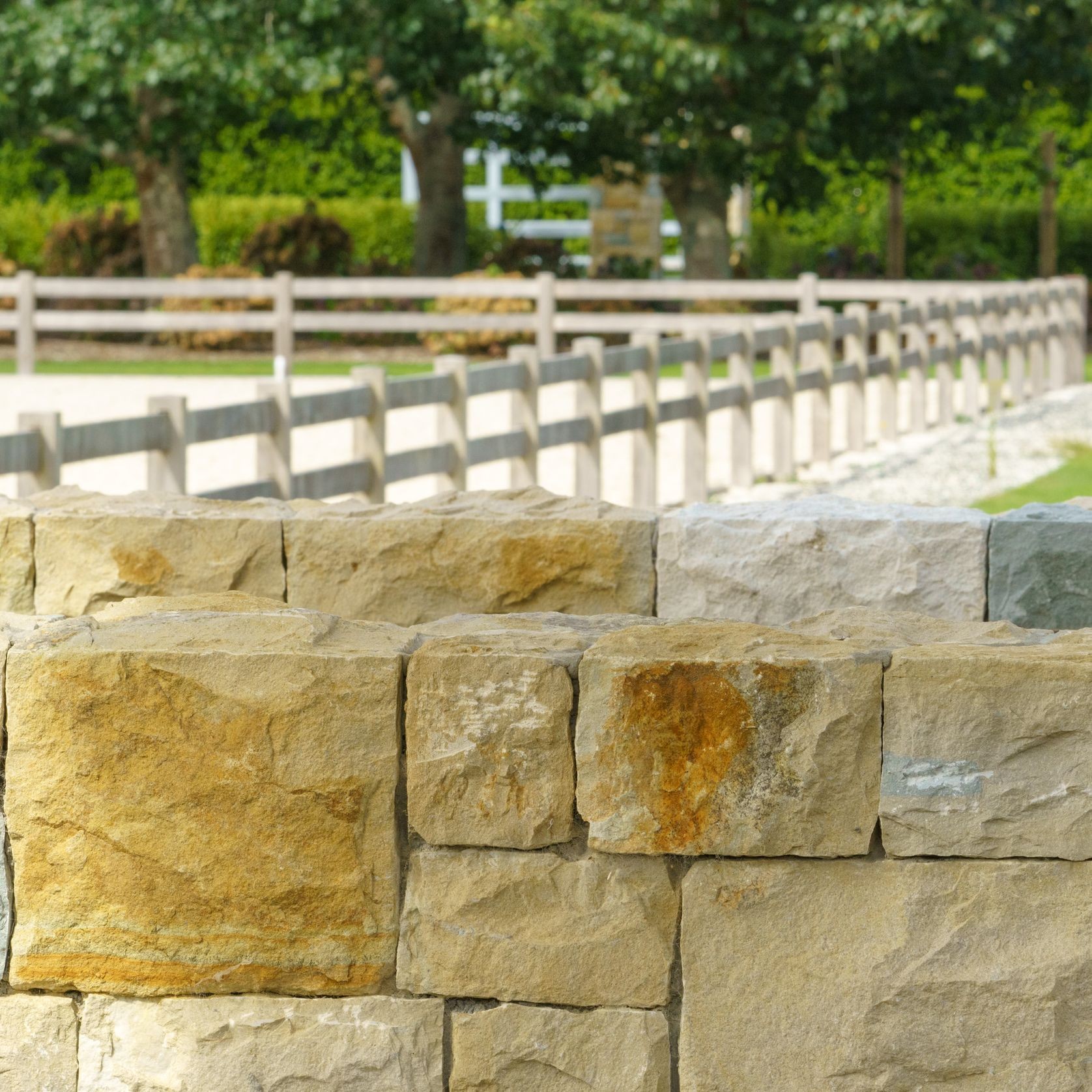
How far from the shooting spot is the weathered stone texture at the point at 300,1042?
9.40ft

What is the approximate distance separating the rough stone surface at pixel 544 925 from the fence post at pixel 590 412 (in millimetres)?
Answer: 6483

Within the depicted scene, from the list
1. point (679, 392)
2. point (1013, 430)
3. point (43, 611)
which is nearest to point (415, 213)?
point (679, 392)

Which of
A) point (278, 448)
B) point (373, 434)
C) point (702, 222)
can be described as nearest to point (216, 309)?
point (702, 222)

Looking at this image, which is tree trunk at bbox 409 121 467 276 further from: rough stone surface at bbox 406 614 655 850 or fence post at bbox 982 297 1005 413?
rough stone surface at bbox 406 614 655 850

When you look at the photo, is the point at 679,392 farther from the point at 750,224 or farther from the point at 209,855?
the point at 209,855

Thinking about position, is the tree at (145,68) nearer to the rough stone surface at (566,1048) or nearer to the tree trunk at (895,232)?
the tree trunk at (895,232)

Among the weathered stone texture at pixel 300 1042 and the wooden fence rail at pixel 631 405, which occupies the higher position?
the wooden fence rail at pixel 631 405

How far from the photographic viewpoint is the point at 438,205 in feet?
72.8

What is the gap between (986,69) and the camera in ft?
63.2

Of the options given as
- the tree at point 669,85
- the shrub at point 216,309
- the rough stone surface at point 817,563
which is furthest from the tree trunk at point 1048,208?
the rough stone surface at point 817,563

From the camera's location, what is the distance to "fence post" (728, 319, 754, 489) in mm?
10586

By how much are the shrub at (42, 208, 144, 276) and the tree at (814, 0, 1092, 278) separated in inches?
353

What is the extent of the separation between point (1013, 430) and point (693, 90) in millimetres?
7232

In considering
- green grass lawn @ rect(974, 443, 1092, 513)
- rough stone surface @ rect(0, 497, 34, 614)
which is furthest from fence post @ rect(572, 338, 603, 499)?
rough stone surface @ rect(0, 497, 34, 614)
